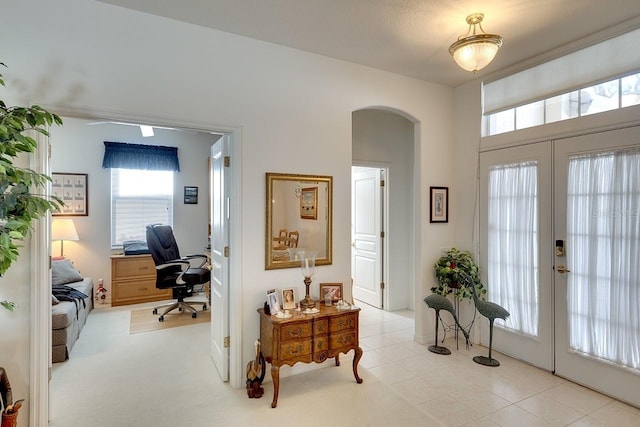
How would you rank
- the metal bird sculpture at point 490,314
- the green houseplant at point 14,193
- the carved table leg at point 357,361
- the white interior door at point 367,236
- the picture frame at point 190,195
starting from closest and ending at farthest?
the green houseplant at point 14,193 < the carved table leg at point 357,361 < the metal bird sculpture at point 490,314 < the white interior door at point 367,236 < the picture frame at point 190,195

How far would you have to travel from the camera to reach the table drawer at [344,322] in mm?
2754

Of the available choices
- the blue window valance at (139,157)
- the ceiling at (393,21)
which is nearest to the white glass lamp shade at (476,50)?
the ceiling at (393,21)

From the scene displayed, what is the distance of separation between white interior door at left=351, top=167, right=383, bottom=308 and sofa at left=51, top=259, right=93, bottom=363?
373cm

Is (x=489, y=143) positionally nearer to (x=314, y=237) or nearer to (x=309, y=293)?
(x=314, y=237)

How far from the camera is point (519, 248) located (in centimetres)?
333

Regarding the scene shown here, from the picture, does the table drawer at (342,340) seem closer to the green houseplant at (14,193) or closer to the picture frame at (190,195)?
the green houseplant at (14,193)

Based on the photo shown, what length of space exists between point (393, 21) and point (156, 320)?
4.40m

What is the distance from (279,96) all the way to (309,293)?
1748 millimetres

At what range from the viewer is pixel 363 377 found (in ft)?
9.70

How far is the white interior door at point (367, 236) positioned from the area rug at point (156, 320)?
2358mm

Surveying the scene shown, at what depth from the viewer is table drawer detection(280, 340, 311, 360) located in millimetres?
2557

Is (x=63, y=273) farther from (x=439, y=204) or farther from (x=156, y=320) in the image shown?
(x=439, y=204)

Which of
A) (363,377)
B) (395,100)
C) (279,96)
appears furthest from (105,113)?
(363,377)

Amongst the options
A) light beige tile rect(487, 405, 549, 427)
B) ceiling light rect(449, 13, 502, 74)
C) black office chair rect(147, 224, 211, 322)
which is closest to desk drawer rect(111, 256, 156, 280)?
black office chair rect(147, 224, 211, 322)
